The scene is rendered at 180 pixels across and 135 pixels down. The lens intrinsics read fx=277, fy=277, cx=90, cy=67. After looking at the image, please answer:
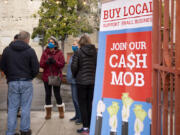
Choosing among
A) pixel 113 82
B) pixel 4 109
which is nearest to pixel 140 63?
pixel 113 82

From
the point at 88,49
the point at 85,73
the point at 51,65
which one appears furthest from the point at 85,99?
the point at 51,65

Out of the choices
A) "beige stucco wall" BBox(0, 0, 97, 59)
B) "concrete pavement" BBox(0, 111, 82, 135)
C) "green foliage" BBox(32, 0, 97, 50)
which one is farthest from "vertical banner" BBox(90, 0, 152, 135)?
"beige stucco wall" BBox(0, 0, 97, 59)

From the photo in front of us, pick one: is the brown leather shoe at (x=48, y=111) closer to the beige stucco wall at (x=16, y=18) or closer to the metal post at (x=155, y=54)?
the metal post at (x=155, y=54)

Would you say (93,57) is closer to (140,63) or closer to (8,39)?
(140,63)

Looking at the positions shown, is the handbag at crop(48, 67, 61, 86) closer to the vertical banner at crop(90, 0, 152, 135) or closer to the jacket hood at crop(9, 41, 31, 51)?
the jacket hood at crop(9, 41, 31, 51)

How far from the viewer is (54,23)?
63.2 feet

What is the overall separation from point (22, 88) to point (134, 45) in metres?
2.30

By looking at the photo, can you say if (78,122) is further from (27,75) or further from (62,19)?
(62,19)

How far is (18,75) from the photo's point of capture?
4344 mm

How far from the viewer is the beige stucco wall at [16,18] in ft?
83.4

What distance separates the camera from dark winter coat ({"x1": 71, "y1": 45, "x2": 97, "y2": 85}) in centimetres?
470

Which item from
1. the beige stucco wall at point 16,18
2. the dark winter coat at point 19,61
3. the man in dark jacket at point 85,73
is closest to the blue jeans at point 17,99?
the dark winter coat at point 19,61

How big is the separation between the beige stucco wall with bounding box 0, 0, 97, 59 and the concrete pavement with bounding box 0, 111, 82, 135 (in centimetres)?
1941

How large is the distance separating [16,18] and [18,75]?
22559 mm
